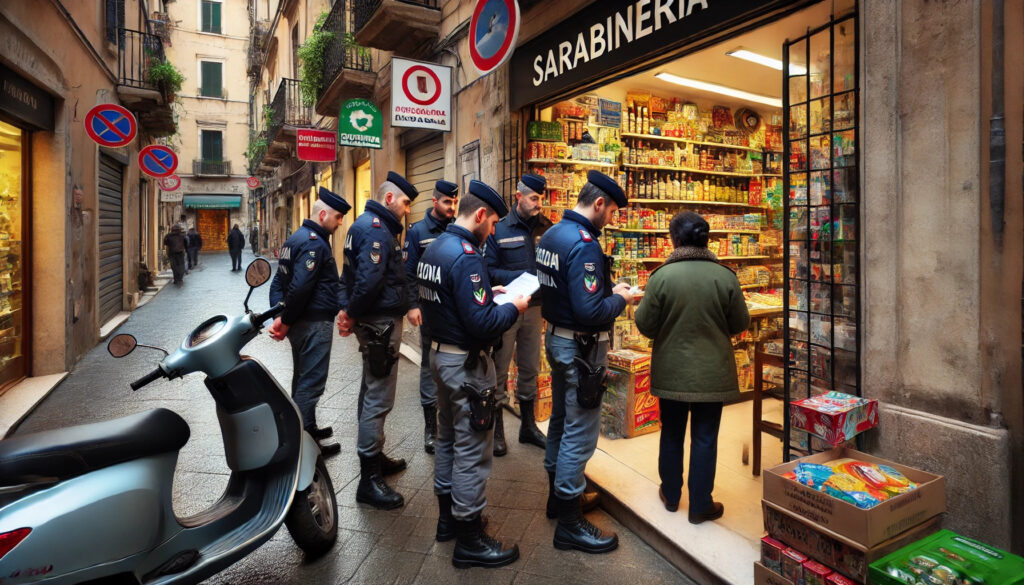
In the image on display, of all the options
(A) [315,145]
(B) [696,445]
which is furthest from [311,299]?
(A) [315,145]

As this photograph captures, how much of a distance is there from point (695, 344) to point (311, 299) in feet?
9.11

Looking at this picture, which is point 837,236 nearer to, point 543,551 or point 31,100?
point 543,551

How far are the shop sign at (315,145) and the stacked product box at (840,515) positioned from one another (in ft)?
32.8

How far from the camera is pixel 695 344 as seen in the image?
3.42m

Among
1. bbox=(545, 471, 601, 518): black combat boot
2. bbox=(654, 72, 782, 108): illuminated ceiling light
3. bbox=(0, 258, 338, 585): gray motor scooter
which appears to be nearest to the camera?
bbox=(0, 258, 338, 585): gray motor scooter

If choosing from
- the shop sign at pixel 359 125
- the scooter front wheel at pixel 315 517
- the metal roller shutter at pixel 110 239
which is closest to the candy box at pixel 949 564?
the scooter front wheel at pixel 315 517

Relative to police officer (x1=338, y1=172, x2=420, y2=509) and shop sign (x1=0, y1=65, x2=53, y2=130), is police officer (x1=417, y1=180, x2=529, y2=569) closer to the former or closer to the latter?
police officer (x1=338, y1=172, x2=420, y2=509)

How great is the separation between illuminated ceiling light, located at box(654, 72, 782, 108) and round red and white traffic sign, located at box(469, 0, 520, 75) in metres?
1.83

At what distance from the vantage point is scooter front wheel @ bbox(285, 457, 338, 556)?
3.06m

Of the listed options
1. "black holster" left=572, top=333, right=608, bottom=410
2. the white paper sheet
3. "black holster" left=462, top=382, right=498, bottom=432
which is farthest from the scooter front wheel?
"black holster" left=572, top=333, right=608, bottom=410

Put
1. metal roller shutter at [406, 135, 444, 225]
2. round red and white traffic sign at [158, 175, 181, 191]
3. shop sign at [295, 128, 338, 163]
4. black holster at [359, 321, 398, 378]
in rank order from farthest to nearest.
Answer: round red and white traffic sign at [158, 175, 181, 191]
shop sign at [295, 128, 338, 163]
metal roller shutter at [406, 135, 444, 225]
black holster at [359, 321, 398, 378]

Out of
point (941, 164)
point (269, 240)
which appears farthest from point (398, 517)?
point (269, 240)

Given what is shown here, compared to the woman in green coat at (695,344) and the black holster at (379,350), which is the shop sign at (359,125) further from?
the woman in green coat at (695,344)

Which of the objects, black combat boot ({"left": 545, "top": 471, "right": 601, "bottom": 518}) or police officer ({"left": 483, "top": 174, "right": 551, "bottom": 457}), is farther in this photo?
police officer ({"left": 483, "top": 174, "right": 551, "bottom": 457})
